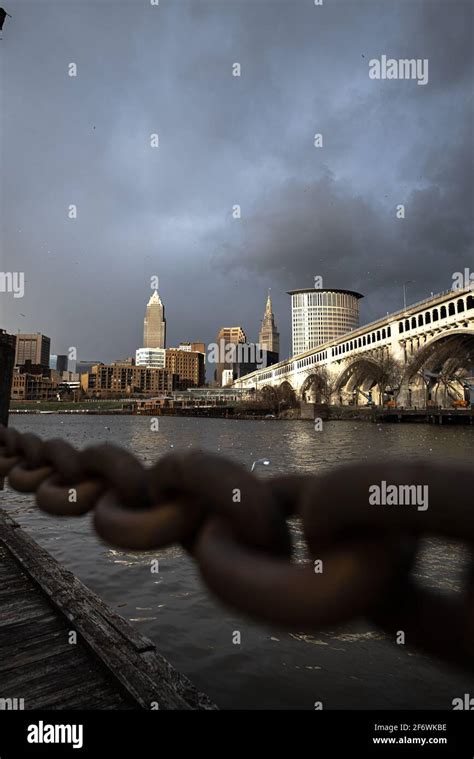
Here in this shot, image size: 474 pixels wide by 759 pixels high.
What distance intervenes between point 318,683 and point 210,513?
500 centimetres

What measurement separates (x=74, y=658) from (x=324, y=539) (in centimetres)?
364

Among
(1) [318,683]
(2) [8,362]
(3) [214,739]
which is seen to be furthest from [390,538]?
(1) [318,683]

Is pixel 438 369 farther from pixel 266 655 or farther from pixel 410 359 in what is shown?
pixel 266 655

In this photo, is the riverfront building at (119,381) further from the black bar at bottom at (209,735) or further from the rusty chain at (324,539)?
the rusty chain at (324,539)

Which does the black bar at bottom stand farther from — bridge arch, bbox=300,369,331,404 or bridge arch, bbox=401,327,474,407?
bridge arch, bbox=300,369,331,404

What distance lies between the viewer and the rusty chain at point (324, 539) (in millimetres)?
672

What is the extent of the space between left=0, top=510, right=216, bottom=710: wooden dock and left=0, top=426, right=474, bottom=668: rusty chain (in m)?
2.67

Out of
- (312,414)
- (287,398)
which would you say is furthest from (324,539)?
(287,398)

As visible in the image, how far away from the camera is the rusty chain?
672 millimetres

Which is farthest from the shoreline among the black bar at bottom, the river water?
the black bar at bottom

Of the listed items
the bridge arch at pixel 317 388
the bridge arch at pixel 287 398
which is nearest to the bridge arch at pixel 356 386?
the bridge arch at pixel 317 388

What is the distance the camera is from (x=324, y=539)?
73 centimetres

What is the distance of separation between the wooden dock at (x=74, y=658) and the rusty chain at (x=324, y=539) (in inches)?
105

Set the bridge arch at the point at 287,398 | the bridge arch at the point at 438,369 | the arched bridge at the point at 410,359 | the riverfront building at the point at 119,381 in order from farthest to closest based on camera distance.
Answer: the riverfront building at the point at 119,381 → the bridge arch at the point at 287,398 → the bridge arch at the point at 438,369 → the arched bridge at the point at 410,359
